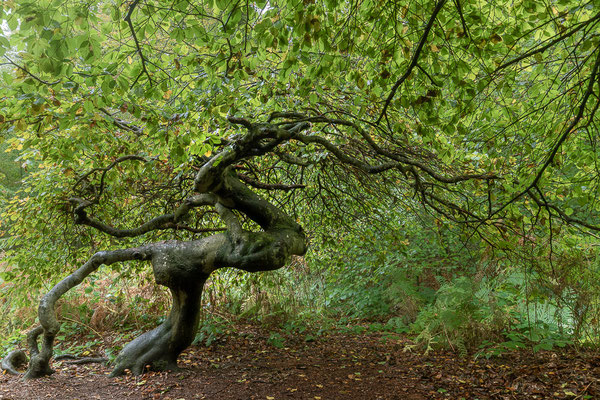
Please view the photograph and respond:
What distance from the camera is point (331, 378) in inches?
196

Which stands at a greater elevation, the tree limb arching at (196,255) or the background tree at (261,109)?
the background tree at (261,109)

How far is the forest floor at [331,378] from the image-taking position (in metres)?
4.24

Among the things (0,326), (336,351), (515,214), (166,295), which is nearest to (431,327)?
(336,351)

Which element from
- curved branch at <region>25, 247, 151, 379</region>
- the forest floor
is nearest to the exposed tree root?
the forest floor

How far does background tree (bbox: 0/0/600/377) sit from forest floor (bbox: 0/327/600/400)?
486 millimetres

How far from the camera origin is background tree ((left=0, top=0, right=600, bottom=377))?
2.64 m

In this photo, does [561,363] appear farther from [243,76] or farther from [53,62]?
[53,62]

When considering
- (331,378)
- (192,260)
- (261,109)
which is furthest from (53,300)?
(331,378)

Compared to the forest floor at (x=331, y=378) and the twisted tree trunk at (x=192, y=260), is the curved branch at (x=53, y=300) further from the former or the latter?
the forest floor at (x=331, y=378)

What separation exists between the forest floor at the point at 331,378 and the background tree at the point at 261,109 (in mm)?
486

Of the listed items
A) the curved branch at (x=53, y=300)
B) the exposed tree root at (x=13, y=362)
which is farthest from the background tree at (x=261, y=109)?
the exposed tree root at (x=13, y=362)

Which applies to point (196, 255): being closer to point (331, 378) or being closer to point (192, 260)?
point (192, 260)

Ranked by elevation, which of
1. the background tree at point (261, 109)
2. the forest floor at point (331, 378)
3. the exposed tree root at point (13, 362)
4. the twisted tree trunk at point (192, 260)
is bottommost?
the exposed tree root at point (13, 362)

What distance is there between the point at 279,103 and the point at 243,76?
1.52m
